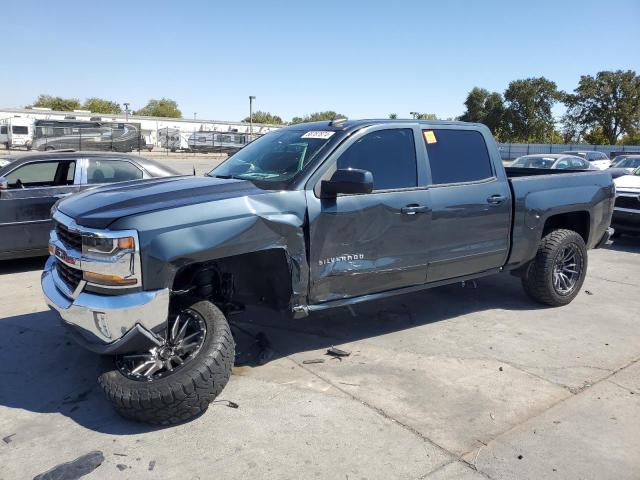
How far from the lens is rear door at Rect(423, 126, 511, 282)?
4.52 m

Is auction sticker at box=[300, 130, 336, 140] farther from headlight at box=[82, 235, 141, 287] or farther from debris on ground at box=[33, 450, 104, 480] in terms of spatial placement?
debris on ground at box=[33, 450, 104, 480]

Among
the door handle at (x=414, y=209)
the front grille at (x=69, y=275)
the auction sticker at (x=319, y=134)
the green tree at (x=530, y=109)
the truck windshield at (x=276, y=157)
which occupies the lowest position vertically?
the front grille at (x=69, y=275)

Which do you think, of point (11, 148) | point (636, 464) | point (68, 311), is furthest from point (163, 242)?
point (11, 148)

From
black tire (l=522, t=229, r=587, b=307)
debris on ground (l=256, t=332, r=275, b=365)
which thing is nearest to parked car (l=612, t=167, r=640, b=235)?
black tire (l=522, t=229, r=587, b=307)

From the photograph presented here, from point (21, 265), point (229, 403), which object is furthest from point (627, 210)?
point (21, 265)

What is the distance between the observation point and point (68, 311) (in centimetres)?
330

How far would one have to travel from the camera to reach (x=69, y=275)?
3.49 meters

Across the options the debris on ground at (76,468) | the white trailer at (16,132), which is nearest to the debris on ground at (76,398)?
the debris on ground at (76,468)

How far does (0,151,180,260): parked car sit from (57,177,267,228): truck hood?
3033mm

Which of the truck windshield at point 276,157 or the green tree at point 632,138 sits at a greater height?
the green tree at point 632,138

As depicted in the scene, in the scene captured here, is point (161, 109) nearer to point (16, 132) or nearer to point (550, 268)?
point (16, 132)

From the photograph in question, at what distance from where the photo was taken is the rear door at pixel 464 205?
14.8ft

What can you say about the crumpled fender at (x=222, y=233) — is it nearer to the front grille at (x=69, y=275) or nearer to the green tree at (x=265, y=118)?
the front grille at (x=69, y=275)

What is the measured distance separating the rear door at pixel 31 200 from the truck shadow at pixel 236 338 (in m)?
1.83
